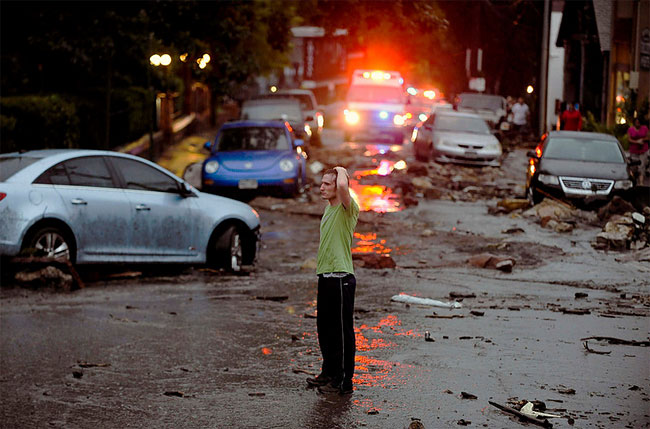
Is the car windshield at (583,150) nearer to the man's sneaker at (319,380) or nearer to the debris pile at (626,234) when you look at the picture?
the debris pile at (626,234)

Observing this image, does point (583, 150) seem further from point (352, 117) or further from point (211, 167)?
point (352, 117)

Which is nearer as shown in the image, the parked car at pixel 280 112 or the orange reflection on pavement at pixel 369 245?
the orange reflection on pavement at pixel 369 245

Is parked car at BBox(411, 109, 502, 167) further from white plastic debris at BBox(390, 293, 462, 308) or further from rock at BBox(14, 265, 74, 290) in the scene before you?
rock at BBox(14, 265, 74, 290)

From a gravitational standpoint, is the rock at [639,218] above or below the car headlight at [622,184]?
below

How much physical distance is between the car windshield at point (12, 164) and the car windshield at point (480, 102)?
110 feet

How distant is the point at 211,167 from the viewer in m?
22.6

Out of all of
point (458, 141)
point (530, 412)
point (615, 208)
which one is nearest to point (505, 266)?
point (615, 208)

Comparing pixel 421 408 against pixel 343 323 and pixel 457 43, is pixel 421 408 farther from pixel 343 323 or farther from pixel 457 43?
pixel 457 43

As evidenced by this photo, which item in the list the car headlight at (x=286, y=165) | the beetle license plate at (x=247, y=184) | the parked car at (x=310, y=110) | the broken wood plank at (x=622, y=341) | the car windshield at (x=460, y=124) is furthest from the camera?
the parked car at (x=310, y=110)

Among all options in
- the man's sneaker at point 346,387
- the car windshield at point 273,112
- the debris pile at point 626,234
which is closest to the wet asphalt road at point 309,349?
the man's sneaker at point 346,387

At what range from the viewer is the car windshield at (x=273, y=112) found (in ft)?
111

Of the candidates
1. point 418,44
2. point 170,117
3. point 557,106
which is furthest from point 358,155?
point 418,44

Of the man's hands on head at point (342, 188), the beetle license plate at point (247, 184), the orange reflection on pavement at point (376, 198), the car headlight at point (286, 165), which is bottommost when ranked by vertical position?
the orange reflection on pavement at point (376, 198)

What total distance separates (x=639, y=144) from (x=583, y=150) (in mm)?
2341
